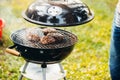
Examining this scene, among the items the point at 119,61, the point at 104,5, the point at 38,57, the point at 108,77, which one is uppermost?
the point at 38,57

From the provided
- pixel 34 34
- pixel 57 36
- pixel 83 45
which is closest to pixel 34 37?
pixel 34 34

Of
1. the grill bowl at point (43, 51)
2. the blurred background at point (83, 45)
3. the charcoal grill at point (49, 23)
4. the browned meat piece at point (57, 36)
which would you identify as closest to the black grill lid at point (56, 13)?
the charcoal grill at point (49, 23)

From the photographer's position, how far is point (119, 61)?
220 inches

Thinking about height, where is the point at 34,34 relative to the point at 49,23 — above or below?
below

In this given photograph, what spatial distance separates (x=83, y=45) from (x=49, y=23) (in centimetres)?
332

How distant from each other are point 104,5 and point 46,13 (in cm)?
572

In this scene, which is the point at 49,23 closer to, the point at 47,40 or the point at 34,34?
the point at 47,40

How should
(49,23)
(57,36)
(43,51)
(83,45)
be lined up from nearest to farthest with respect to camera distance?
(49,23) < (43,51) < (57,36) < (83,45)

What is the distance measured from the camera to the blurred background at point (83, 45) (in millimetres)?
6254

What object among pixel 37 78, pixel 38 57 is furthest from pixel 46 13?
pixel 37 78

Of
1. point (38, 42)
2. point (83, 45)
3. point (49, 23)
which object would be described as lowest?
point (83, 45)

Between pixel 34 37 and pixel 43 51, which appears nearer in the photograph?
pixel 43 51

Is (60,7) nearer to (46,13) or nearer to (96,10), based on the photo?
(46,13)

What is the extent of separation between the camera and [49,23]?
4227 mm
